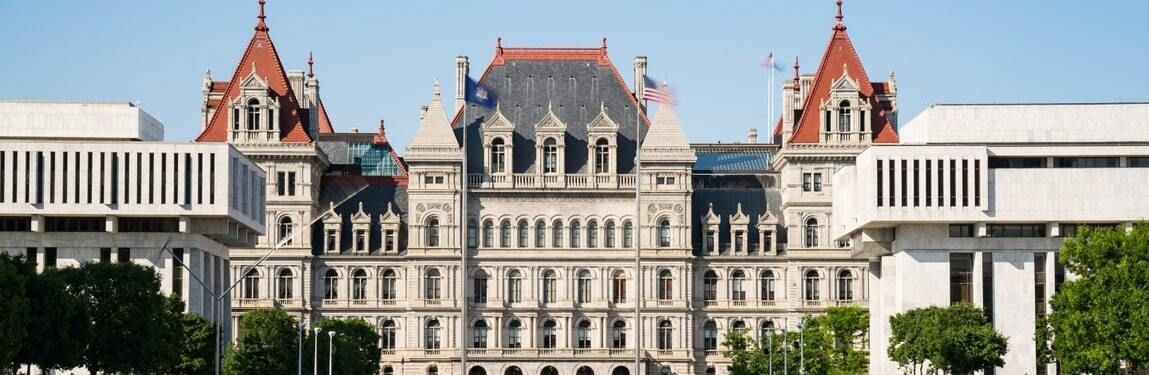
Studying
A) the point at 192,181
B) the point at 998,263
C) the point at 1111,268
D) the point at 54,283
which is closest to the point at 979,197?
the point at 998,263

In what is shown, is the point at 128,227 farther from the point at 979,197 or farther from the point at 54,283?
the point at 979,197

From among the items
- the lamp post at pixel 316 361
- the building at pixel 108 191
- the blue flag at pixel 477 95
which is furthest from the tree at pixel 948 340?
the building at pixel 108 191

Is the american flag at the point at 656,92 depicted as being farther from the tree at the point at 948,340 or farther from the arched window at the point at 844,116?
the arched window at the point at 844,116

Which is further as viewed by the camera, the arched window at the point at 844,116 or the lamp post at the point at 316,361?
the arched window at the point at 844,116

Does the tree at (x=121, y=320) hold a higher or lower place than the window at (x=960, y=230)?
lower

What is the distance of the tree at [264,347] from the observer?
15388 centimetres

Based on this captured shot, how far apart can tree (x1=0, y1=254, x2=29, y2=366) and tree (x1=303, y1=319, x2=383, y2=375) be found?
4486cm

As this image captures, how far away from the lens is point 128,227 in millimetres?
160375

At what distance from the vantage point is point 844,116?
7859 inches

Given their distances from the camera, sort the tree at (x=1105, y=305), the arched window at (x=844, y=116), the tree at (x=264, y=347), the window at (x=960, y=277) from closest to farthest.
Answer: the tree at (x=1105, y=305) < the tree at (x=264, y=347) < the window at (x=960, y=277) < the arched window at (x=844, y=116)

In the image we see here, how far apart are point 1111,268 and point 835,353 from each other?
44.4 metres

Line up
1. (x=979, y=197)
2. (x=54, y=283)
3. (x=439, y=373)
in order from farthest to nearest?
1. (x=439, y=373)
2. (x=979, y=197)
3. (x=54, y=283)

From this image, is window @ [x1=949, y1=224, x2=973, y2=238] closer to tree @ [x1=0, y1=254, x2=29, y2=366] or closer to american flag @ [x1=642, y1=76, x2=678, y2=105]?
american flag @ [x1=642, y1=76, x2=678, y2=105]

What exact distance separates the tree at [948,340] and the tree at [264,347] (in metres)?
36.7
